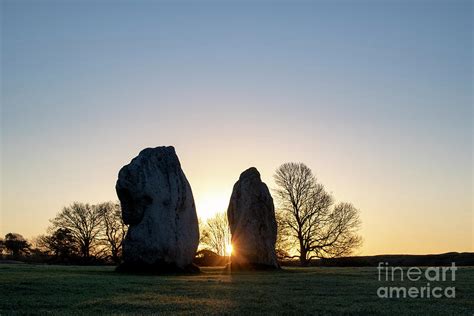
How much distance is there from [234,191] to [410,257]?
718 inches

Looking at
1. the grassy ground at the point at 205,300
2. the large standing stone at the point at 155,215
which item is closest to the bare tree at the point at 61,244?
the large standing stone at the point at 155,215

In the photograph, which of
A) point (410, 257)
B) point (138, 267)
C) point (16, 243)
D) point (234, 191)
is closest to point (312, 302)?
point (138, 267)

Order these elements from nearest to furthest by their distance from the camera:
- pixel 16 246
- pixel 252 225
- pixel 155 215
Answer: pixel 155 215 < pixel 252 225 < pixel 16 246

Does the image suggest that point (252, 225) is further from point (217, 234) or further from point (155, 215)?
point (217, 234)

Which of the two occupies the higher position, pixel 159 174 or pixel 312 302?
pixel 159 174

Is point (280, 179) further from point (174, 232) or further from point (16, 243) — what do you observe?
point (16, 243)

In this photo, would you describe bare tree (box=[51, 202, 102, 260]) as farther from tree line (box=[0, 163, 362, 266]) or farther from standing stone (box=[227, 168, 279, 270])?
standing stone (box=[227, 168, 279, 270])

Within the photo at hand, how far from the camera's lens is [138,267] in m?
22.4

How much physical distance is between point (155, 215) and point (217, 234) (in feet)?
124

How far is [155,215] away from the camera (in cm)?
2298

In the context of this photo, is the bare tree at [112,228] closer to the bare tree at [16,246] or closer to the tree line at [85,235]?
the tree line at [85,235]

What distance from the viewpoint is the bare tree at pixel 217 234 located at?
194 feet

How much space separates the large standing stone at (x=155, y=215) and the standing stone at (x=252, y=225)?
4131 mm

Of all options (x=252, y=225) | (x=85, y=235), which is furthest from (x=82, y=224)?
(x=252, y=225)
